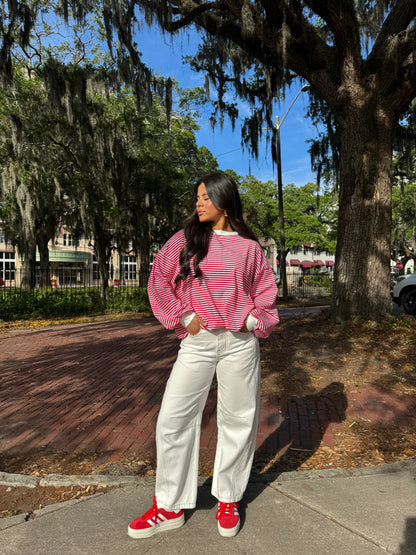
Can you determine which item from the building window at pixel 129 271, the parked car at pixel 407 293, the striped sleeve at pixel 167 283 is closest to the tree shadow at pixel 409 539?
the striped sleeve at pixel 167 283

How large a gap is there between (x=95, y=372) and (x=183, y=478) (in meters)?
4.09

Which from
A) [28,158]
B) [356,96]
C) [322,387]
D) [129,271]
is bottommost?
[322,387]

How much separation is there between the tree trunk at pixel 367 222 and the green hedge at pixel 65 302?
29.1 ft

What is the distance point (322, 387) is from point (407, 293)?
8570mm

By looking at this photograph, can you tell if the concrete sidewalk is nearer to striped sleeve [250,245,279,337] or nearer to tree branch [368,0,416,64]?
striped sleeve [250,245,279,337]

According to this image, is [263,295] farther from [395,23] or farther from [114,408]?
[395,23]

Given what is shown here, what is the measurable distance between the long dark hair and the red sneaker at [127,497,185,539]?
1232 mm

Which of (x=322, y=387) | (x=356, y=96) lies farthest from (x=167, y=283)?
(x=356, y=96)

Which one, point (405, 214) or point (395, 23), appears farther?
point (405, 214)

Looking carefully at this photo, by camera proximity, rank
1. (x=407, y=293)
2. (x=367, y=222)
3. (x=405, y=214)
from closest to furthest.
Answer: (x=367, y=222)
(x=407, y=293)
(x=405, y=214)

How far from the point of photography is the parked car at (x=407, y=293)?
473 inches

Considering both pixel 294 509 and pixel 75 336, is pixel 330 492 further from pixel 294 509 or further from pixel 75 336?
pixel 75 336

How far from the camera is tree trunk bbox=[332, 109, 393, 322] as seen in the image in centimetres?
665

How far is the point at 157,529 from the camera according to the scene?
7.17ft
